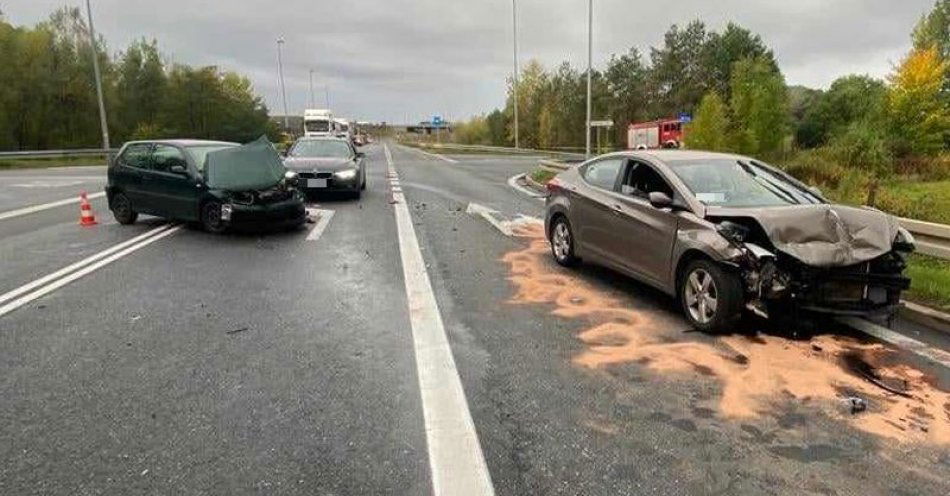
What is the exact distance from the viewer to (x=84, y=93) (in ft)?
152

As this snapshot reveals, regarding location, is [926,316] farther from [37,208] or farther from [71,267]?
[37,208]

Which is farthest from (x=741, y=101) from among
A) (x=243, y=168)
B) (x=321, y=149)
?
(x=243, y=168)

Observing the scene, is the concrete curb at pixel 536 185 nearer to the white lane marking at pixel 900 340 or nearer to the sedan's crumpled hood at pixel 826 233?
the white lane marking at pixel 900 340

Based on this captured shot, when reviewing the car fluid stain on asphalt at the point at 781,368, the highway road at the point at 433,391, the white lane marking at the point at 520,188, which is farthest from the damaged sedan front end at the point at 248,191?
the white lane marking at the point at 520,188

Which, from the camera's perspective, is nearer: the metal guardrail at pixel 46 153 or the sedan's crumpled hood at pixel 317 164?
the sedan's crumpled hood at pixel 317 164

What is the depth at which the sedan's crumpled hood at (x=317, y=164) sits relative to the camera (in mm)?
14914

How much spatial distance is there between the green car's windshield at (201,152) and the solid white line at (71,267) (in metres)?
1.37

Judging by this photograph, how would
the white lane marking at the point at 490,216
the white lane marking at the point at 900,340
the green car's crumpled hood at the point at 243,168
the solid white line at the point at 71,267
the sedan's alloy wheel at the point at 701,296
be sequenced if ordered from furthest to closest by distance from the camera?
the white lane marking at the point at 490,216, the green car's crumpled hood at the point at 243,168, the solid white line at the point at 71,267, the sedan's alloy wheel at the point at 701,296, the white lane marking at the point at 900,340

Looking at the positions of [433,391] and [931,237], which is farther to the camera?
[931,237]

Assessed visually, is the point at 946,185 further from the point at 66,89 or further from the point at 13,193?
the point at 66,89

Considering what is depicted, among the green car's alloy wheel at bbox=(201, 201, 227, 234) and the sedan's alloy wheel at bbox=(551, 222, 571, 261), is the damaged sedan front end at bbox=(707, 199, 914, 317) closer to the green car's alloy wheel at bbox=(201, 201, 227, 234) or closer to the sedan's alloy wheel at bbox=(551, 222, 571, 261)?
the sedan's alloy wheel at bbox=(551, 222, 571, 261)

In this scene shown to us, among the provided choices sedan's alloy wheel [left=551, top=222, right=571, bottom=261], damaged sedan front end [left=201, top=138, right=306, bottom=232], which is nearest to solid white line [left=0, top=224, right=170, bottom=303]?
damaged sedan front end [left=201, top=138, right=306, bottom=232]

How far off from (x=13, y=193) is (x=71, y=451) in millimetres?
18032

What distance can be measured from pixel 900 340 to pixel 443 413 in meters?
3.99
